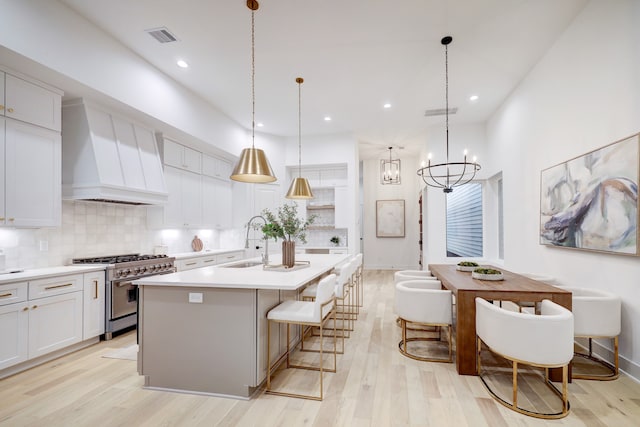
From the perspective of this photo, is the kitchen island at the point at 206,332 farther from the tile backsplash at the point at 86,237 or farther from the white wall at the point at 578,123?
the white wall at the point at 578,123

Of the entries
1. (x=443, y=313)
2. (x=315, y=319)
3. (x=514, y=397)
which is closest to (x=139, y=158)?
(x=315, y=319)

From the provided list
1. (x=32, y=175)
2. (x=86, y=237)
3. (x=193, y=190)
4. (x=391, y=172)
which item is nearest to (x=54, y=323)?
(x=86, y=237)

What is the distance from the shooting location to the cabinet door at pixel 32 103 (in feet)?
9.15

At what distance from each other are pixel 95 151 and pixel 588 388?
502 cm

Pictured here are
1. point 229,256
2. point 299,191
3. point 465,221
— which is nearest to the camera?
point 299,191

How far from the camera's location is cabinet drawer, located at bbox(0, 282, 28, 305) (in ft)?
8.59

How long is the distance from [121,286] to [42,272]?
0.79 metres

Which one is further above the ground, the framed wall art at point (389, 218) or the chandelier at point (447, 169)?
the chandelier at point (447, 169)

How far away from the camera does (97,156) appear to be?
11.5 ft

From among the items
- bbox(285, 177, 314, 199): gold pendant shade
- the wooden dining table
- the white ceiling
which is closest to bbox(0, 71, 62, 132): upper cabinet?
the white ceiling

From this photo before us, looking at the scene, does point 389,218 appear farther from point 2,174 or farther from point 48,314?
point 2,174

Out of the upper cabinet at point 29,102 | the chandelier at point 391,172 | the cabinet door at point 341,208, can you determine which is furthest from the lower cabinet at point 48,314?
the chandelier at point 391,172

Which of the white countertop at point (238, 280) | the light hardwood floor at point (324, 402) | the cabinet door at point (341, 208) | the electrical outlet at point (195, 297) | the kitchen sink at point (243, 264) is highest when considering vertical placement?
the cabinet door at point (341, 208)

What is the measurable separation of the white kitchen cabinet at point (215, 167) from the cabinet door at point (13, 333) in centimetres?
332
